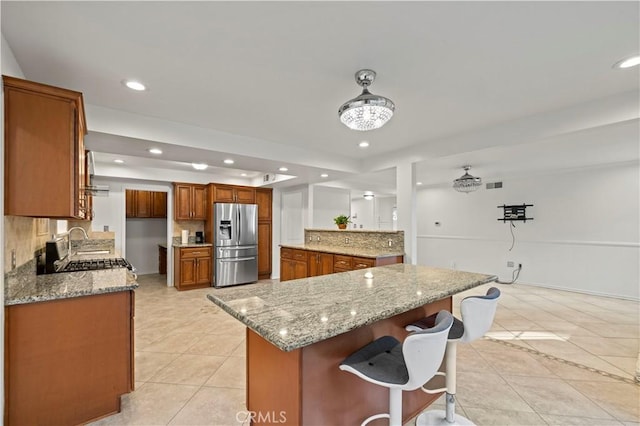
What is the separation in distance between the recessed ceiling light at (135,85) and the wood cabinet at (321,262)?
2953mm

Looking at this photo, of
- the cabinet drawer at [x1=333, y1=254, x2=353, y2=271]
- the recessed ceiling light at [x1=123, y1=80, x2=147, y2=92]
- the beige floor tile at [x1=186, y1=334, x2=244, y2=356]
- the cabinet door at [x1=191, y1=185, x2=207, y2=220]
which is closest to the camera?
the recessed ceiling light at [x1=123, y1=80, x2=147, y2=92]

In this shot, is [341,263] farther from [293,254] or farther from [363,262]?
[293,254]

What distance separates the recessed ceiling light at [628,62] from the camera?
1790 mm

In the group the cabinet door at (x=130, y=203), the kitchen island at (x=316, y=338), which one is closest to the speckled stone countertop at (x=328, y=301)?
the kitchen island at (x=316, y=338)

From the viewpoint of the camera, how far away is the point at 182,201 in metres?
5.64

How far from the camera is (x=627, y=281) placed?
15.0 ft

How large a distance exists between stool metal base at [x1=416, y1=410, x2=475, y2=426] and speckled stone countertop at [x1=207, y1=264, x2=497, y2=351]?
2.72ft

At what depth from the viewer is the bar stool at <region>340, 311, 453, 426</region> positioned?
44.5 inches

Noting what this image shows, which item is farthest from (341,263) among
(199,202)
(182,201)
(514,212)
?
(514,212)

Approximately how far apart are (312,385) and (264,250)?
17.1 ft

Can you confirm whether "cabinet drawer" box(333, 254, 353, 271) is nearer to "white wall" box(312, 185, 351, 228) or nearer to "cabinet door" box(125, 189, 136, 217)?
"white wall" box(312, 185, 351, 228)

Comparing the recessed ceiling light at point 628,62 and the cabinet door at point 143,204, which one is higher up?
the recessed ceiling light at point 628,62

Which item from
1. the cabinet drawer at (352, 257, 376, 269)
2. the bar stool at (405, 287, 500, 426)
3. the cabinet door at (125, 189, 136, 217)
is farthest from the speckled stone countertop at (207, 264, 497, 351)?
the cabinet door at (125, 189, 136, 217)

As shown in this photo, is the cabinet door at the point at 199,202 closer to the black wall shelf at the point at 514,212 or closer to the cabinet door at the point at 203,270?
the cabinet door at the point at 203,270
